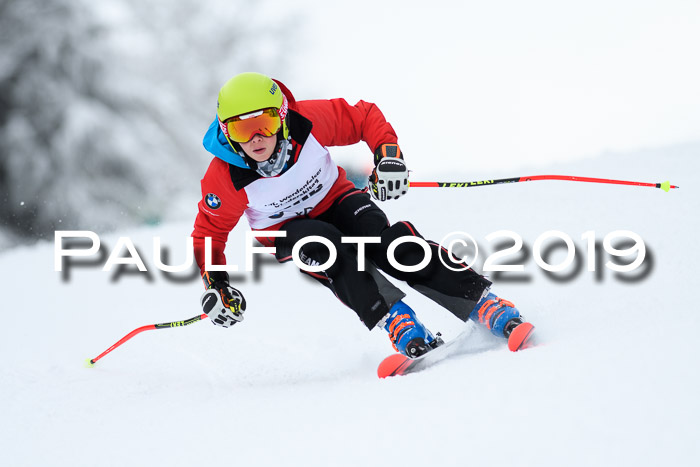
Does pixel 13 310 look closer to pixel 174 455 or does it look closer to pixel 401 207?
pixel 401 207

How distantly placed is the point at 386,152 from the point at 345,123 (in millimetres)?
289

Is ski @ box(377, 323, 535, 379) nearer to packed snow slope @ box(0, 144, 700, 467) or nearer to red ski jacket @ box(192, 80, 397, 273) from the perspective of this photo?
packed snow slope @ box(0, 144, 700, 467)

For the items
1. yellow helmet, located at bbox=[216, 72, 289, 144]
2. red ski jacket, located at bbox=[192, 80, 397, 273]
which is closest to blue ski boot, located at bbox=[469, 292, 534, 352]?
red ski jacket, located at bbox=[192, 80, 397, 273]

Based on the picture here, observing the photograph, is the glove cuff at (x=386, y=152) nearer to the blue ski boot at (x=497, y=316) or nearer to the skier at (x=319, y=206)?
the skier at (x=319, y=206)

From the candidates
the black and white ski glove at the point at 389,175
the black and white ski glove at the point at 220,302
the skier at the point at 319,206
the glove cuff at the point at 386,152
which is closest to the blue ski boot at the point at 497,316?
the skier at the point at 319,206

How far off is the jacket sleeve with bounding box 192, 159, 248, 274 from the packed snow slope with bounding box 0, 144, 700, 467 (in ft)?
1.89

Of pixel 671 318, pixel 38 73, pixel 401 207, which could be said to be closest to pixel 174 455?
pixel 671 318

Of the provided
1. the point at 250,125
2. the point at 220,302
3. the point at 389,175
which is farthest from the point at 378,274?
the point at 250,125

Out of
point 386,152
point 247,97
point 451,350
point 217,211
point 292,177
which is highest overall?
point 247,97

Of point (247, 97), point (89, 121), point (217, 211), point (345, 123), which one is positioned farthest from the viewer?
point (89, 121)

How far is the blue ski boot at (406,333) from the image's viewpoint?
235 centimetres

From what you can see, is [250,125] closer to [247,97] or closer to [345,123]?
[247,97]

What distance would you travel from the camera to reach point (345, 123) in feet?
8.93

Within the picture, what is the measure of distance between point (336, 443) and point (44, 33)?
33.3ft
